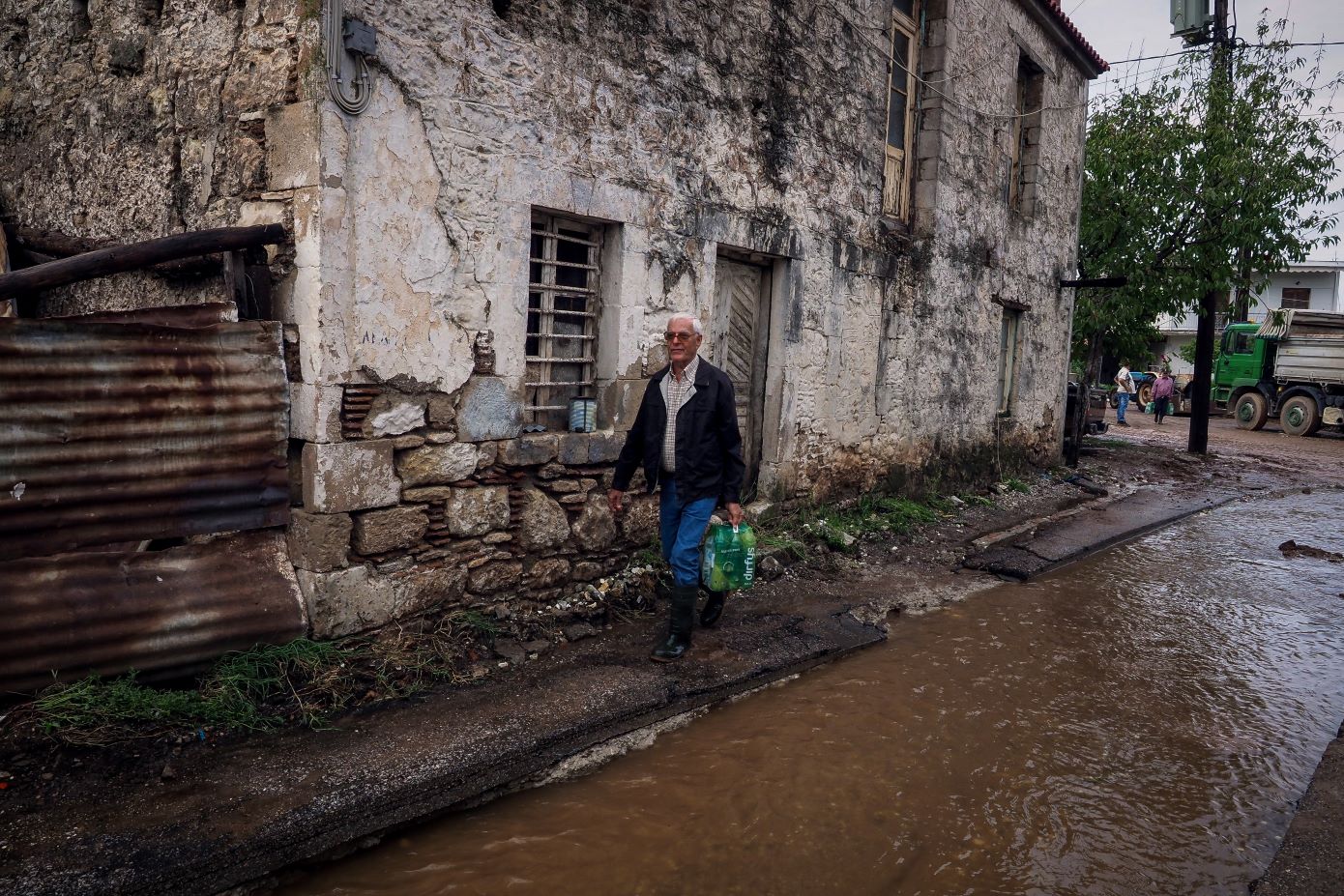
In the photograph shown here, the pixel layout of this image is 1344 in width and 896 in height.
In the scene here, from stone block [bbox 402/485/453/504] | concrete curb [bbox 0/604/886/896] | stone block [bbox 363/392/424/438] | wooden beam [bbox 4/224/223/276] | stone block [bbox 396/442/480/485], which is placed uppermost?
wooden beam [bbox 4/224/223/276]

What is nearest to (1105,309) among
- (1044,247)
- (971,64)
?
(1044,247)

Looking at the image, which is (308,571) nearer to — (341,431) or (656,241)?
(341,431)

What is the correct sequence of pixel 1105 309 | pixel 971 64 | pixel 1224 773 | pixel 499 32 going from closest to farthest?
pixel 1224 773 → pixel 499 32 → pixel 971 64 → pixel 1105 309

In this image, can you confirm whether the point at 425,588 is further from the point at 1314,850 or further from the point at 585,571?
the point at 1314,850

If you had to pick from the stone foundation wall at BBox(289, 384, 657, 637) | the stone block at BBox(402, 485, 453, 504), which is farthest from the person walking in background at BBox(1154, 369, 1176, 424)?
the stone block at BBox(402, 485, 453, 504)

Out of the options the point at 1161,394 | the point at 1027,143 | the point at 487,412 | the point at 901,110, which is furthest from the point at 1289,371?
the point at 487,412

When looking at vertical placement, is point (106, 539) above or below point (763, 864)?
above

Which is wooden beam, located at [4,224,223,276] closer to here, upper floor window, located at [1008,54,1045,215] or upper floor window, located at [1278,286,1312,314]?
upper floor window, located at [1008,54,1045,215]

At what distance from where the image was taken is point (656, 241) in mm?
5660

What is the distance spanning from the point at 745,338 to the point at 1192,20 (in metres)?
13.0

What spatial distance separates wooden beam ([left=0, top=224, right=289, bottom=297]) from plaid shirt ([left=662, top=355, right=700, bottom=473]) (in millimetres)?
2026

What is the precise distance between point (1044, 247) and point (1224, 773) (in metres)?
9.11

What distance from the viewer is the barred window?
17.0 feet

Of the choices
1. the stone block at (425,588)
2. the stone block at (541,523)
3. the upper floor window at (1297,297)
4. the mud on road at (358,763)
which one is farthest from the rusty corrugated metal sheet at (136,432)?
the upper floor window at (1297,297)
